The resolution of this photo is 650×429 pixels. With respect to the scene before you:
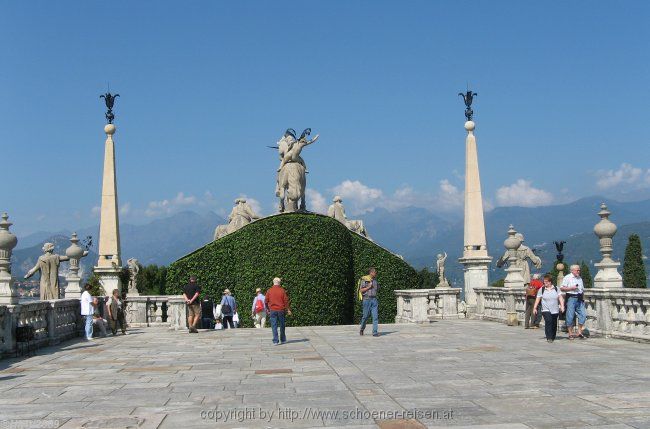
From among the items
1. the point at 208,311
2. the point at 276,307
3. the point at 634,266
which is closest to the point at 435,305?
the point at 208,311

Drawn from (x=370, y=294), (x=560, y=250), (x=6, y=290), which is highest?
(x=560, y=250)

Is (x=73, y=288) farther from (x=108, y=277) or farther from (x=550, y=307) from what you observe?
(x=550, y=307)

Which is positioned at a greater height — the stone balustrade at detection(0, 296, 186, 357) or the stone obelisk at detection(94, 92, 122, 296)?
the stone obelisk at detection(94, 92, 122, 296)

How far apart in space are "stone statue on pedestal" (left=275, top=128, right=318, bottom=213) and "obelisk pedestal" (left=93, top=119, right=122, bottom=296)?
7.62 metres

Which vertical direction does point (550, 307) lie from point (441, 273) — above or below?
below

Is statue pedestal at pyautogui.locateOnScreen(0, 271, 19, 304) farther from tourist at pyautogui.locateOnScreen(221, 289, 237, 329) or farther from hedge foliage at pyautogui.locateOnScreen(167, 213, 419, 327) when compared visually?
hedge foliage at pyautogui.locateOnScreen(167, 213, 419, 327)

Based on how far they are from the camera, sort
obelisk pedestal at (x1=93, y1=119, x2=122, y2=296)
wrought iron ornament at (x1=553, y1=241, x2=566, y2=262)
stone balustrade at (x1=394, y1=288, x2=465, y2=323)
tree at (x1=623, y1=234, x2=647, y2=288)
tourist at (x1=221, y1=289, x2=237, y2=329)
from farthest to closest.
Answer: tree at (x1=623, y1=234, x2=647, y2=288) < wrought iron ornament at (x1=553, y1=241, x2=566, y2=262) < obelisk pedestal at (x1=93, y1=119, x2=122, y2=296) < stone balustrade at (x1=394, y1=288, x2=465, y2=323) < tourist at (x1=221, y1=289, x2=237, y2=329)

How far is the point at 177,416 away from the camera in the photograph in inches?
341

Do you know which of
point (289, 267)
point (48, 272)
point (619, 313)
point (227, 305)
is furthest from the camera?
point (289, 267)

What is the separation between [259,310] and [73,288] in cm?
623

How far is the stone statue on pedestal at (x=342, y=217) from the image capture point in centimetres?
3216

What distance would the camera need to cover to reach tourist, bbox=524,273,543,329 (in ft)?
65.6

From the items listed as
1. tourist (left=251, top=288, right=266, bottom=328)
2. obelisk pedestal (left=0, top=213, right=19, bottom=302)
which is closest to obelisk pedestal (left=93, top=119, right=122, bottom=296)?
tourist (left=251, top=288, right=266, bottom=328)

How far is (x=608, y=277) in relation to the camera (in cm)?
1769
